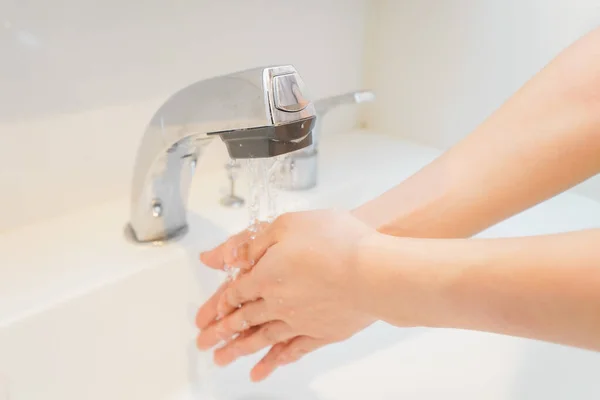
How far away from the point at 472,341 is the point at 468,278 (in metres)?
0.32

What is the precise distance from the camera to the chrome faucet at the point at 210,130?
0.40 metres

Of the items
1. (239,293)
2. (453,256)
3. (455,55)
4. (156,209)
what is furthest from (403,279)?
(455,55)

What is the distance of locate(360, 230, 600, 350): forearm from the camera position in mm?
307

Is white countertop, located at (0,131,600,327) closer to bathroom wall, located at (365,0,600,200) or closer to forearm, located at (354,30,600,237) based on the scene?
bathroom wall, located at (365,0,600,200)

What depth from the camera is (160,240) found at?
570mm

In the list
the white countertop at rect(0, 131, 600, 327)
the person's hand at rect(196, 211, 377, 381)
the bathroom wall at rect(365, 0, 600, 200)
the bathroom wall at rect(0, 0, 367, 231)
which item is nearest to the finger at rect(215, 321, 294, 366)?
the person's hand at rect(196, 211, 377, 381)

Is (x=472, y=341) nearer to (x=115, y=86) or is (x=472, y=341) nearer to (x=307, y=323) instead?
(x=307, y=323)

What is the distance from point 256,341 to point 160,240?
149 millimetres


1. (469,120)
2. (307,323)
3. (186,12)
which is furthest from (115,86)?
(469,120)

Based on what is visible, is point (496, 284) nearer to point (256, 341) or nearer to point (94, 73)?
point (256, 341)

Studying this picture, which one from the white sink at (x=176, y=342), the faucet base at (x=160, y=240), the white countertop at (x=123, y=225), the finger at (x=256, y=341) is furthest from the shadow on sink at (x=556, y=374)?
the faucet base at (x=160, y=240)

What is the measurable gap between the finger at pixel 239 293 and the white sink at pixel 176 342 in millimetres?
84

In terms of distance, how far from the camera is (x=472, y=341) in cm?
63

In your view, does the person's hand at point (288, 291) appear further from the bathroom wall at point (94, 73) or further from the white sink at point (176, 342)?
the bathroom wall at point (94, 73)
